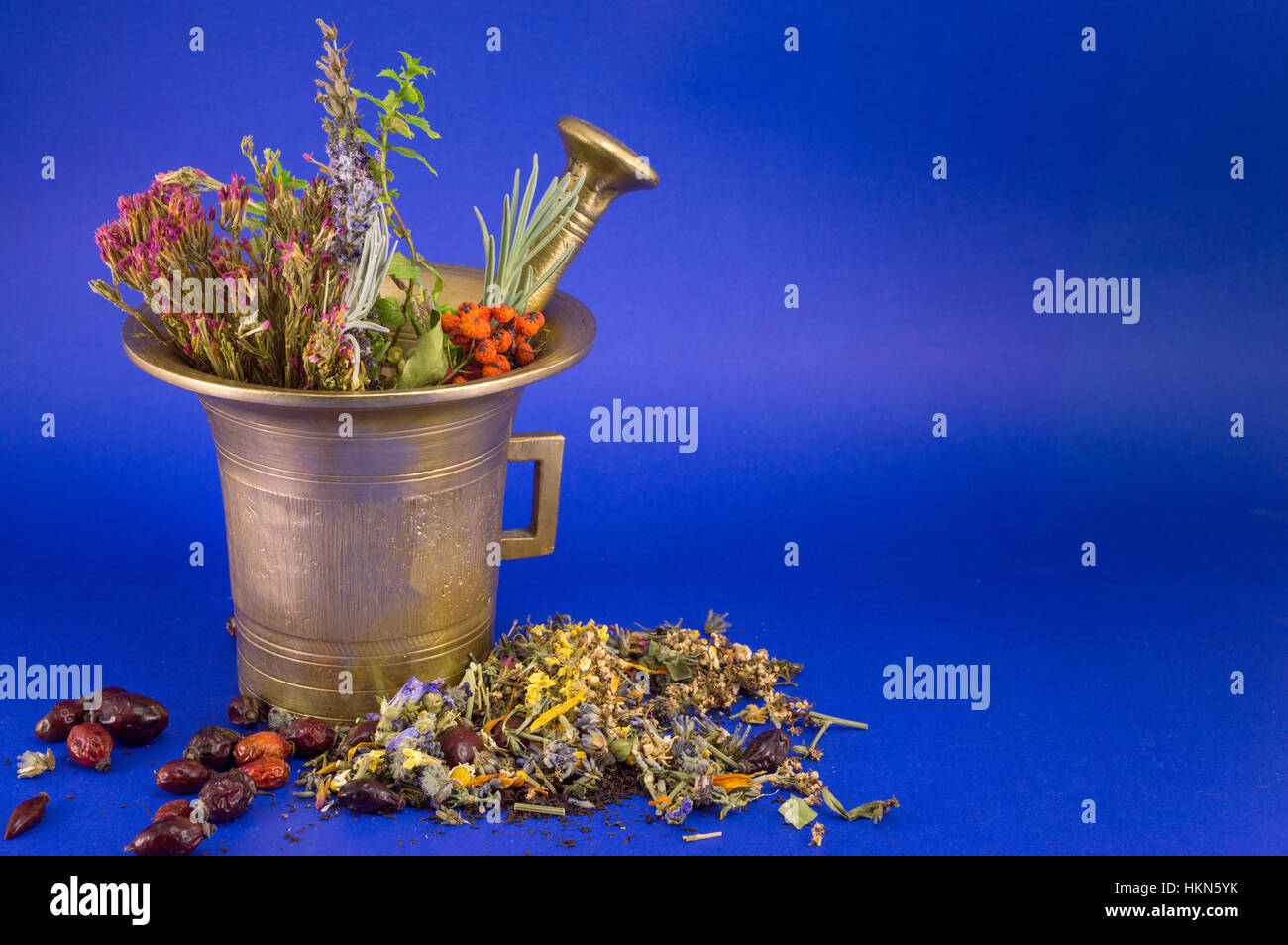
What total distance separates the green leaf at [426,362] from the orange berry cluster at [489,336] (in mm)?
66

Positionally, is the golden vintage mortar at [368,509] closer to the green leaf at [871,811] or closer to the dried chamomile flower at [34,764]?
the dried chamomile flower at [34,764]

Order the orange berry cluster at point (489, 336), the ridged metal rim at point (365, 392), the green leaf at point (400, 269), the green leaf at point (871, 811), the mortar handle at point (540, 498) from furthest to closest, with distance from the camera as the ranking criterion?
the mortar handle at point (540, 498), the green leaf at point (400, 269), the orange berry cluster at point (489, 336), the green leaf at point (871, 811), the ridged metal rim at point (365, 392)

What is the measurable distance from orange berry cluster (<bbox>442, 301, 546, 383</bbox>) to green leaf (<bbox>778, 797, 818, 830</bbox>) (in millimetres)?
1141

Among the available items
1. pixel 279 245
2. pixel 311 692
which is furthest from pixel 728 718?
pixel 279 245

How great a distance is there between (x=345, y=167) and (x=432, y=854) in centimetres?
150

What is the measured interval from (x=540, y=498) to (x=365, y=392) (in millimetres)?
855

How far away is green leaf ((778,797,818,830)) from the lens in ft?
10.0

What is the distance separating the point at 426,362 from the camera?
10.4 ft

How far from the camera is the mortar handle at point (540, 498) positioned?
145 inches

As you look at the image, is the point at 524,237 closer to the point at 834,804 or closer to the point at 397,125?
the point at 397,125

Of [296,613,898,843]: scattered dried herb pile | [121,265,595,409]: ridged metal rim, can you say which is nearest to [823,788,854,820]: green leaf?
[296,613,898,843]: scattered dried herb pile

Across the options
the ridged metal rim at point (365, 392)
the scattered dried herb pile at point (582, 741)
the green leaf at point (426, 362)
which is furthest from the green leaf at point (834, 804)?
the green leaf at point (426, 362)

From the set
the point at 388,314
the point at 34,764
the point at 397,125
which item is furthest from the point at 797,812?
the point at 397,125

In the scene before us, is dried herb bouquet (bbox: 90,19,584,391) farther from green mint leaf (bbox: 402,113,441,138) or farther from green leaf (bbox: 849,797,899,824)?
green leaf (bbox: 849,797,899,824)
